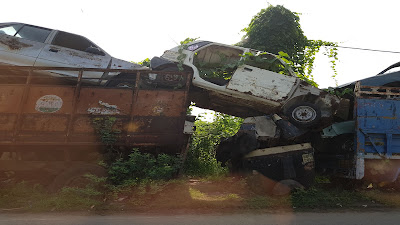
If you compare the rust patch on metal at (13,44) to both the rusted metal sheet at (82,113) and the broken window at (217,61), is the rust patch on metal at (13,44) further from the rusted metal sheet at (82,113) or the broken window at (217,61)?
the broken window at (217,61)

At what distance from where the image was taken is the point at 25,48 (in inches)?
244

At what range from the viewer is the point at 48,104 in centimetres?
528

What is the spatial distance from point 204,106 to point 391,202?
13.3ft

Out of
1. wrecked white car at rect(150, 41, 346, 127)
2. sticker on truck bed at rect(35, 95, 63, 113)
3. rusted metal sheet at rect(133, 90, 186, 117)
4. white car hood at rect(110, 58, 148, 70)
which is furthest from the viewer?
white car hood at rect(110, 58, 148, 70)

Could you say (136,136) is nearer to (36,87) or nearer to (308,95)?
(36,87)

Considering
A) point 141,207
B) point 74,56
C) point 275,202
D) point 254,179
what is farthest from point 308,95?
point 74,56

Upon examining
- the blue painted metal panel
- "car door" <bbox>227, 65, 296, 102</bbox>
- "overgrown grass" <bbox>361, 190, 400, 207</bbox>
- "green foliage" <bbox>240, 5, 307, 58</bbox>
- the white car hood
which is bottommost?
"overgrown grass" <bbox>361, 190, 400, 207</bbox>

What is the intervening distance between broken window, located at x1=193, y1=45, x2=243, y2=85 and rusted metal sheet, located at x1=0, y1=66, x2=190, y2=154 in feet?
4.51

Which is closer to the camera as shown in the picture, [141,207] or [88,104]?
[141,207]

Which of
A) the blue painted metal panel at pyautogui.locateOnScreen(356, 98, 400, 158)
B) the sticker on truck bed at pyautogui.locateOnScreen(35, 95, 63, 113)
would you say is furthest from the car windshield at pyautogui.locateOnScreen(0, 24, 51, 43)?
the blue painted metal panel at pyautogui.locateOnScreen(356, 98, 400, 158)

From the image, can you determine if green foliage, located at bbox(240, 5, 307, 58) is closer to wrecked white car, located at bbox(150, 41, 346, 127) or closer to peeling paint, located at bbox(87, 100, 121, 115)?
wrecked white car, located at bbox(150, 41, 346, 127)

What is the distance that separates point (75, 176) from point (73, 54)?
105 inches

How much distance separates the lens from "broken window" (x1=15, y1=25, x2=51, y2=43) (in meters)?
6.41

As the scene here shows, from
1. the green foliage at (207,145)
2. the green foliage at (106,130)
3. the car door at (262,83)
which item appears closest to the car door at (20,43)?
the green foliage at (106,130)
